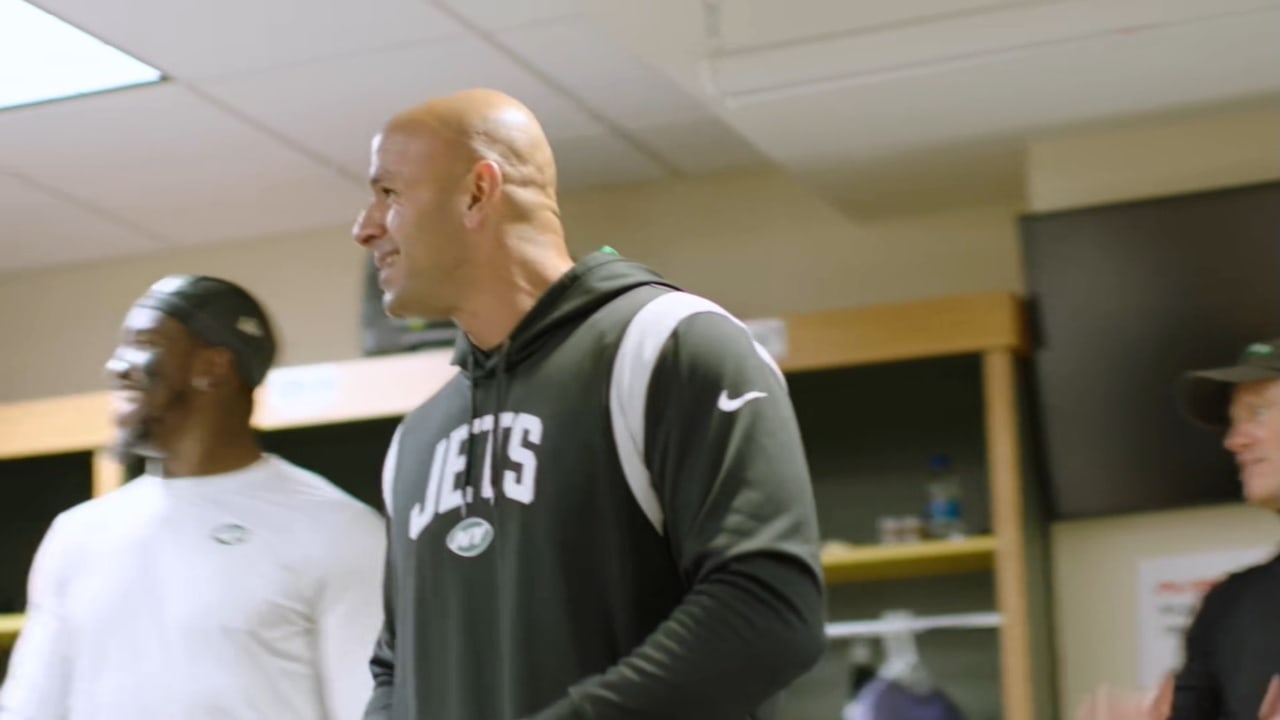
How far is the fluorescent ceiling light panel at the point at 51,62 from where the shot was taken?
304 centimetres

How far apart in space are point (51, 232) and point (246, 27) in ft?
4.43

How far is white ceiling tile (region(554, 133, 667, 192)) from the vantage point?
3740 mm

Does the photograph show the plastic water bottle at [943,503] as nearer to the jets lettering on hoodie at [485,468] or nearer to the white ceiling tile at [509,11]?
the white ceiling tile at [509,11]

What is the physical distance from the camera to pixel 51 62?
3.21 metres

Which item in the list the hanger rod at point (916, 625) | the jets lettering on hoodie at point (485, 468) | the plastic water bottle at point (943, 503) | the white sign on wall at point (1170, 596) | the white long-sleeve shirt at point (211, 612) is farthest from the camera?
the plastic water bottle at point (943, 503)

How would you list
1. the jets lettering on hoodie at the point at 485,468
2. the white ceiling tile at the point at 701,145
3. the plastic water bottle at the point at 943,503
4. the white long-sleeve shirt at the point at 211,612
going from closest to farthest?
the jets lettering on hoodie at the point at 485,468 < the white long-sleeve shirt at the point at 211,612 < the plastic water bottle at the point at 943,503 < the white ceiling tile at the point at 701,145

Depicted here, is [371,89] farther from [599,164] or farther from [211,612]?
[211,612]

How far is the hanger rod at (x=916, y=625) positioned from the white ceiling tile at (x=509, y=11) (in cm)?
125

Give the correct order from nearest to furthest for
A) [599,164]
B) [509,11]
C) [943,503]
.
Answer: [509,11]
[943,503]
[599,164]

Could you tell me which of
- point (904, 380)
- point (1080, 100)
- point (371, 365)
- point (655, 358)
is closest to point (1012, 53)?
point (1080, 100)

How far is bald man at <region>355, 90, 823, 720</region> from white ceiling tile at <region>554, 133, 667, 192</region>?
6.73 ft

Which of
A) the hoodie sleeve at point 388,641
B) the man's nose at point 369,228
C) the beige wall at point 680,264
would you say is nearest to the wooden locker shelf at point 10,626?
the beige wall at point 680,264

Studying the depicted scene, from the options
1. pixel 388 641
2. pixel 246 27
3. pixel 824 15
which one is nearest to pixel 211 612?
pixel 388 641

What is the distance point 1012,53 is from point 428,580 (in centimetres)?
168
